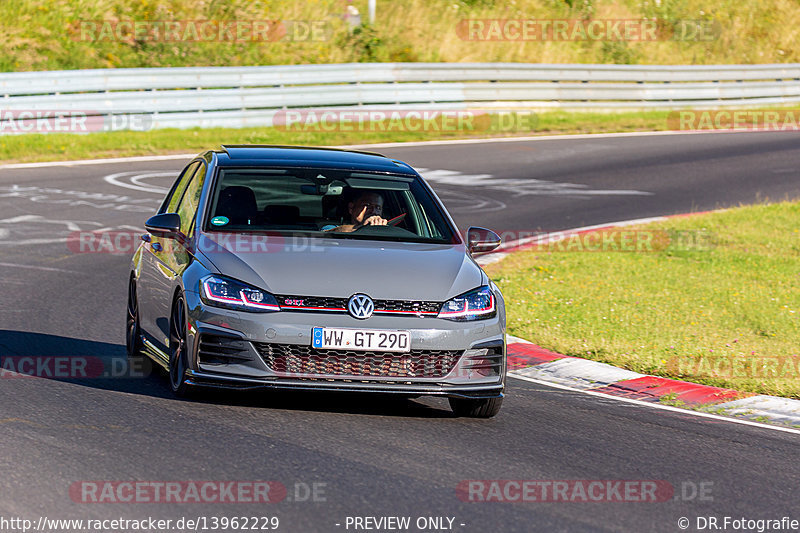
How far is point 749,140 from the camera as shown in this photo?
28.1 meters

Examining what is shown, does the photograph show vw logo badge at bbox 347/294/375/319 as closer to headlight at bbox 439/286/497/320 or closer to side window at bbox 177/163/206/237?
headlight at bbox 439/286/497/320

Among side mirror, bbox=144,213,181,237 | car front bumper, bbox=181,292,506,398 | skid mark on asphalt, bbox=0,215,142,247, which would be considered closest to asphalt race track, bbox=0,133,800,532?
car front bumper, bbox=181,292,506,398

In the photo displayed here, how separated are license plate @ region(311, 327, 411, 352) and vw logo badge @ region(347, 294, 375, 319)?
0.09 metres

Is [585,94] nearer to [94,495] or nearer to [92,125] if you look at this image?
[92,125]

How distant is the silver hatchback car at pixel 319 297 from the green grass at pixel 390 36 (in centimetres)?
2053

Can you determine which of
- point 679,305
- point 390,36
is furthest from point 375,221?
point 390,36

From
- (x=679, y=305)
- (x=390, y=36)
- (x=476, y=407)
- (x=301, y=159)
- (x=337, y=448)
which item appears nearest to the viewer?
(x=337, y=448)


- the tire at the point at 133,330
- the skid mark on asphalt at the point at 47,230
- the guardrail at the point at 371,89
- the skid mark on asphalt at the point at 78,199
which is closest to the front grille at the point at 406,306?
the tire at the point at 133,330

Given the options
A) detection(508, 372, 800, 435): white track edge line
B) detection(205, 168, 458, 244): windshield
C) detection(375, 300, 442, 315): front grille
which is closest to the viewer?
detection(375, 300, 442, 315): front grille

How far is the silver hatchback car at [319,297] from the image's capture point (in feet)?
23.6

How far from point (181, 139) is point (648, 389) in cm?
1624

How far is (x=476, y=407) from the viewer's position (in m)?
7.81

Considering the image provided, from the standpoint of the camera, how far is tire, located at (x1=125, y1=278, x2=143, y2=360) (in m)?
9.03

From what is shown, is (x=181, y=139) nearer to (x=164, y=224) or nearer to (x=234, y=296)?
(x=164, y=224)
